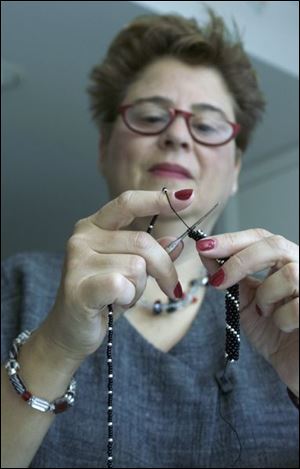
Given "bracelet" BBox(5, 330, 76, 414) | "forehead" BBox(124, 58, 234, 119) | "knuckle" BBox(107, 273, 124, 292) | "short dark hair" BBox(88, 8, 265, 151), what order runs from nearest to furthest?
"knuckle" BBox(107, 273, 124, 292), "bracelet" BBox(5, 330, 76, 414), "forehead" BBox(124, 58, 234, 119), "short dark hair" BBox(88, 8, 265, 151)

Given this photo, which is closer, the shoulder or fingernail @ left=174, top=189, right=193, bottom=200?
fingernail @ left=174, top=189, right=193, bottom=200

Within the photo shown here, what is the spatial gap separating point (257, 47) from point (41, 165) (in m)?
Result: 0.40

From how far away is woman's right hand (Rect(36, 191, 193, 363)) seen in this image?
0.44 meters

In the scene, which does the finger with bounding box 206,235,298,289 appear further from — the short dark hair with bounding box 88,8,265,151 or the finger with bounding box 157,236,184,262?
the short dark hair with bounding box 88,8,265,151

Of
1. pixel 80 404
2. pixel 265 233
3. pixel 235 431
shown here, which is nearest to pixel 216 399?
pixel 235 431

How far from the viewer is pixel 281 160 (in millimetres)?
787

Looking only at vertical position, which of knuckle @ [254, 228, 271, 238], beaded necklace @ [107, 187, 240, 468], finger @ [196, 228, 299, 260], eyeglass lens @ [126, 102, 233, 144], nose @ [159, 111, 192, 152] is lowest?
beaded necklace @ [107, 187, 240, 468]

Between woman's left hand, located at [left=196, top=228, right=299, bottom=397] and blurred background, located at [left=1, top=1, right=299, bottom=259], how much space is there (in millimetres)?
191

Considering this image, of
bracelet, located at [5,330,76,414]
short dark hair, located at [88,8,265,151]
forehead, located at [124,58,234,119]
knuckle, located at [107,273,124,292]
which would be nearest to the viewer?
knuckle, located at [107,273,124,292]

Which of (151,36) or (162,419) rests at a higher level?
(151,36)

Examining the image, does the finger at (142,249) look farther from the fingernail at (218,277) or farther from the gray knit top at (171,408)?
the gray knit top at (171,408)

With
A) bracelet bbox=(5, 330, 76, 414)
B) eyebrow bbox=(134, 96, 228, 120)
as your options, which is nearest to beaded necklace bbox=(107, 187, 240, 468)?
bracelet bbox=(5, 330, 76, 414)

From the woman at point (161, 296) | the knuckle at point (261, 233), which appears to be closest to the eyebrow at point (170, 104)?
the woman at point (161, 296)

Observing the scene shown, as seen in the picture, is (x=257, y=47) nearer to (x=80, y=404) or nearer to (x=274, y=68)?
(x=274, y=68)
